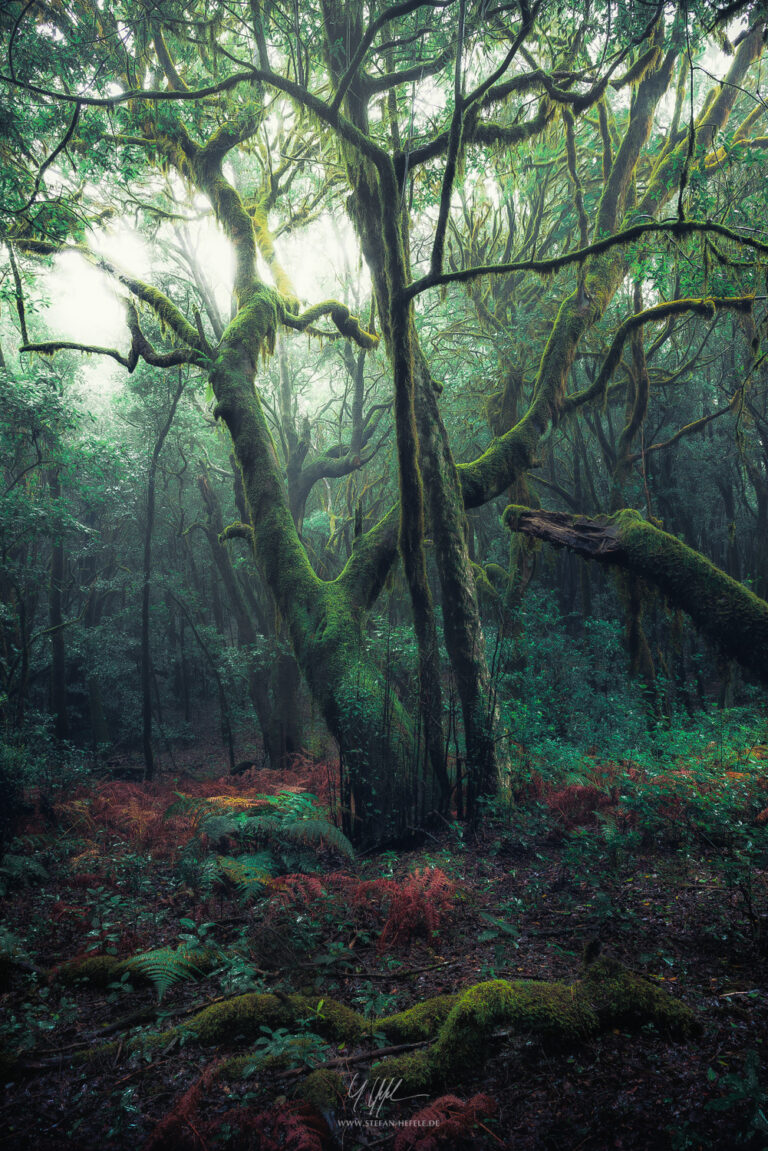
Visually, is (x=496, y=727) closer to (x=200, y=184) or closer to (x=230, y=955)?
(x=230, y=955)

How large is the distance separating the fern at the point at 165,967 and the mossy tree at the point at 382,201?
270 centimetres

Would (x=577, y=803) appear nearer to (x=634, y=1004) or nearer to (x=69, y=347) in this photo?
(x=634, y=1004)

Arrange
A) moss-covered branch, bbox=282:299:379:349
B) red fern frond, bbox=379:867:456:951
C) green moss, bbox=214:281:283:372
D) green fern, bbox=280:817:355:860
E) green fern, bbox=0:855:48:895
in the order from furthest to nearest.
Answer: moss-covered branch, bbox=282:299:379:349 → green moss, bbox=214:281:283:372 → green fern, bbox=0:855:48:895 → green fern, bbox=280:817:355:860 → red fern frond, bbox=379:867:456:951

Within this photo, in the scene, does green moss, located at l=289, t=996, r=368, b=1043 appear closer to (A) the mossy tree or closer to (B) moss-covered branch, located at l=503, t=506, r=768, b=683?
(A) the mossy tree

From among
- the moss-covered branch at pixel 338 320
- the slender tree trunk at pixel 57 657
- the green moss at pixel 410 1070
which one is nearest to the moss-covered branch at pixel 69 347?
the moss-covered branch at pixel 338 320

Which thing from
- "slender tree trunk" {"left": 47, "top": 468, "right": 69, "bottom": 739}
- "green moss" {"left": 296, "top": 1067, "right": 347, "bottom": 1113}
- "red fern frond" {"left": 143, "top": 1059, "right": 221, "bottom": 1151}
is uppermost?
"slender tree trunk" {"left": 47, "top": 468, "right": 69, "bottom": 739}

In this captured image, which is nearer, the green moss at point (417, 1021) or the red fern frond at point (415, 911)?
the green moss at point (417, 1021)

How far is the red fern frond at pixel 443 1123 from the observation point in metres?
1.86

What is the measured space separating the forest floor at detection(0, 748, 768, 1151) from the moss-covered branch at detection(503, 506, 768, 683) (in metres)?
1.30

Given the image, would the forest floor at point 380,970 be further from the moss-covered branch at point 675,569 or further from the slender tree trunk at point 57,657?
the slender tree trunk at point 57,657

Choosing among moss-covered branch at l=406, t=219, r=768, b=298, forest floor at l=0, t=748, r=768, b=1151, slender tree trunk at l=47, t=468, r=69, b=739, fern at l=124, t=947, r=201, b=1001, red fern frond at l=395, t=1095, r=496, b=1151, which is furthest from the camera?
slender tree trunk at l=47, t=468, r=69, b=739

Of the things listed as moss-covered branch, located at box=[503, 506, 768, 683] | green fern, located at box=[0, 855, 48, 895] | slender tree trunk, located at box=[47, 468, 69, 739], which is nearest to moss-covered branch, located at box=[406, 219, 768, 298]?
moss-covered branch, located at box=[503, 506, 768, 683]

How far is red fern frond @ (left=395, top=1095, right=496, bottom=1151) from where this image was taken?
186cm

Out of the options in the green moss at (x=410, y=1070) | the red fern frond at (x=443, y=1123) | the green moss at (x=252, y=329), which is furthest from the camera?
the green moss at (x=252, y=329)
